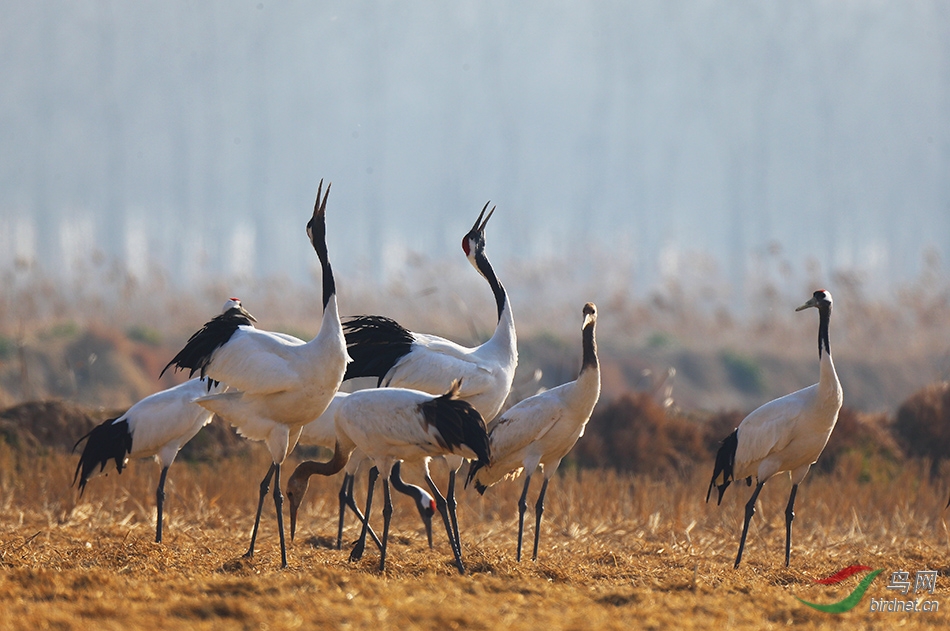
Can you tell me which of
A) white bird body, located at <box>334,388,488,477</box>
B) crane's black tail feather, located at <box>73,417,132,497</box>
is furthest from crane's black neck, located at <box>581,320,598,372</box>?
crane's black tail feather, located at <box>73,417,132,497</box>

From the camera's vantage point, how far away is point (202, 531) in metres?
7.95

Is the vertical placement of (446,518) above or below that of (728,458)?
below

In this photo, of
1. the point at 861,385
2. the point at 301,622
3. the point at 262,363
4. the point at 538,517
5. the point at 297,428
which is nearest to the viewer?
the point at 301,622

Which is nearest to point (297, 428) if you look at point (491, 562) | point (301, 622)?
point (491, 562)

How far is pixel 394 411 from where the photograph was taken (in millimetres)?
6137

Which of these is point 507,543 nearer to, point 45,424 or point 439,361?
point 439,361

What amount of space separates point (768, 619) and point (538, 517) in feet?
7.56

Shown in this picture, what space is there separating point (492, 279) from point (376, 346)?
968mm

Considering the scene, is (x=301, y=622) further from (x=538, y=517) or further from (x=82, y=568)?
(x=538, y=517)

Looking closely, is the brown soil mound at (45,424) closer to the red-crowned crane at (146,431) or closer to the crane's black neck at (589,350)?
the red-crowned crane at (146,431)

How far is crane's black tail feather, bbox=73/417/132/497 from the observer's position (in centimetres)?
741

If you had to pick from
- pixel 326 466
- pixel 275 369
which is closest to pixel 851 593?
pixel 326 466

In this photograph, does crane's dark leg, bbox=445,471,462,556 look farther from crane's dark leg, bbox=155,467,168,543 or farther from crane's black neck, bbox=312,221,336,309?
crane's dark leg, bbox=155,467,168,543

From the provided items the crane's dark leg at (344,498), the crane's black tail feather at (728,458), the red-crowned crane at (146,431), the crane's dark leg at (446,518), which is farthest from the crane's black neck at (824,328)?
the red-crowned crane at (146,431)
